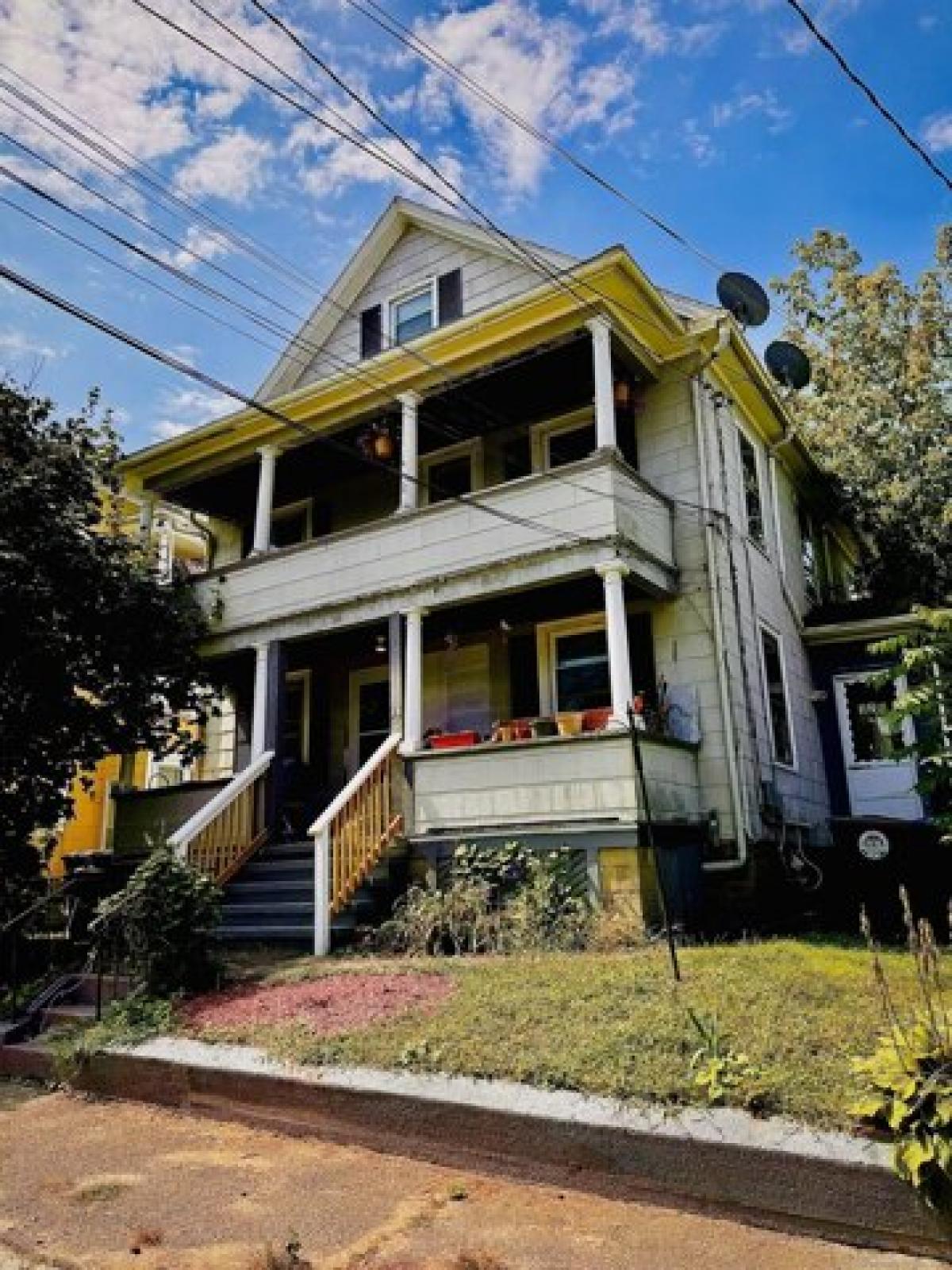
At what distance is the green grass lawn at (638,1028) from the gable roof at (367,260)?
9.60 m

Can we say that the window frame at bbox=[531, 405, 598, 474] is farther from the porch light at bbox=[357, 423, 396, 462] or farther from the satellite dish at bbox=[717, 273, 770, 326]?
the satellite dish at bbox=[717, 273, 770, 326]

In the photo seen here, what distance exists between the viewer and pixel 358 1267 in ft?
10.2

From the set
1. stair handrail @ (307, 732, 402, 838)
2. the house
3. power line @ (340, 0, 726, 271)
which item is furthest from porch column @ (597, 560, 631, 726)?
power line @ (340, 0, 726, 271)

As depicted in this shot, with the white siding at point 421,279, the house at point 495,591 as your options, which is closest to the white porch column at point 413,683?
the house at point 495,591

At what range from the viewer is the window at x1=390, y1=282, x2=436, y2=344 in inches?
508

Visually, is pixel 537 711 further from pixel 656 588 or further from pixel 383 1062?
pixel 383 1062

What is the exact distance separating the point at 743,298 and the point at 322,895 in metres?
9.18

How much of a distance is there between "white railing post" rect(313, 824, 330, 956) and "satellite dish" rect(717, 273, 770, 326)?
8.41m

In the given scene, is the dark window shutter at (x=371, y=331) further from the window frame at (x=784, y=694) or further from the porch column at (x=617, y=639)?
the window frame at (x=784, y=694)

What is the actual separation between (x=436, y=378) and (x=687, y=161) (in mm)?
4726

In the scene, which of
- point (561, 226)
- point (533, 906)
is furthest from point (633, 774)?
point (561, 226)

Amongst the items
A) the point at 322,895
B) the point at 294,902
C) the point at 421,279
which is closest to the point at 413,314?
the point at 421,279

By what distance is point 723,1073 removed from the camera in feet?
12.5

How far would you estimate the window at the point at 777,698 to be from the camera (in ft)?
37.1
